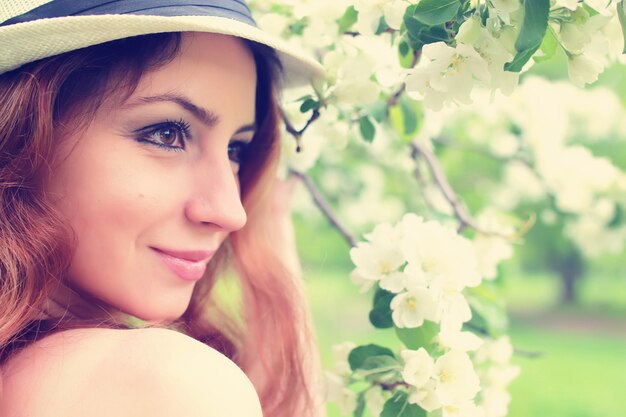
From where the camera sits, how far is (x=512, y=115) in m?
2.83

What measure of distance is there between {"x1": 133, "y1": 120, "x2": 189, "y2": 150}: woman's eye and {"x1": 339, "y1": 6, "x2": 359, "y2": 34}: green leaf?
424mm

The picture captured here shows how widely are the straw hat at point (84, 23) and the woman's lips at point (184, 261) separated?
0.37 m

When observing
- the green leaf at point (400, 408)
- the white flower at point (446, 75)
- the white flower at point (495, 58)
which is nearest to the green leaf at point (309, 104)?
the white flower at point (446, 75)

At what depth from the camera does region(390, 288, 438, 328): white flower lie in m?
1.38

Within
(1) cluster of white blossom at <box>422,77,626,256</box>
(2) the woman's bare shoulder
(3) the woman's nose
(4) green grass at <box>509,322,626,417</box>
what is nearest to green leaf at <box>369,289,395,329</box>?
(3) the woman's nose

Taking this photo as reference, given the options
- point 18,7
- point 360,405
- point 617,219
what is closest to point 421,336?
point 360,405

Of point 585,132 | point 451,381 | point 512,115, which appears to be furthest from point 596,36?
point 585,132

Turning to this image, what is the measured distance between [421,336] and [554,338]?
828 cm

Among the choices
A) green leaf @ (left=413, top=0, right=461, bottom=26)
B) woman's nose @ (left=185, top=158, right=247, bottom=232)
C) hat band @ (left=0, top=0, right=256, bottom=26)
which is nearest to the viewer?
green leaf @ (left=413, top=0, right=461, bottom=26)

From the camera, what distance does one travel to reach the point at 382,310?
1.45 meters

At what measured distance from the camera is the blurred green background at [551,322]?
5.99m

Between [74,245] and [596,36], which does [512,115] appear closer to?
[596,36]

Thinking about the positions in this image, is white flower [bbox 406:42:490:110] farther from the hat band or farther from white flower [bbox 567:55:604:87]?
the hat band

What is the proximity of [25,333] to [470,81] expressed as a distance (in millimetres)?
779
